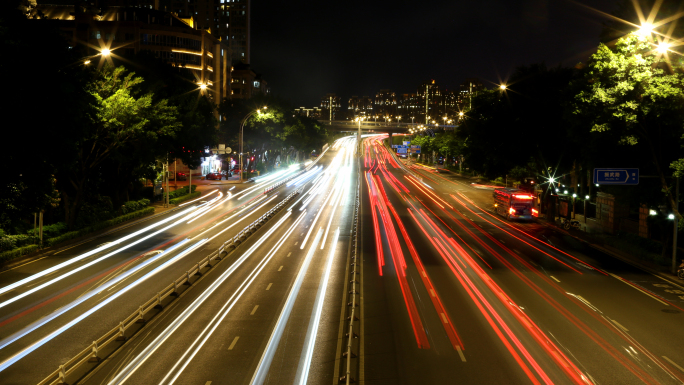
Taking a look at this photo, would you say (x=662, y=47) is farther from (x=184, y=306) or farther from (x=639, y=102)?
(x=184, y=306)

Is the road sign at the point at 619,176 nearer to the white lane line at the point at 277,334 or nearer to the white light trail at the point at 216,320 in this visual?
the white lane line at the point at 277,334

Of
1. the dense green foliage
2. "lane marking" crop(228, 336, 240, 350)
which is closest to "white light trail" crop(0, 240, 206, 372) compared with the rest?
"lane marking" crop(228, 336, 240, 350)

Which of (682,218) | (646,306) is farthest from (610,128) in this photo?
(646,306)

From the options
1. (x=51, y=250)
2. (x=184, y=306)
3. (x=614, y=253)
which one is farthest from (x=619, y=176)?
(x=51, y=250)

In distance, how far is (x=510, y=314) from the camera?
60.5ft

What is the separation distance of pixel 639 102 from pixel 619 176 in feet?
13.7

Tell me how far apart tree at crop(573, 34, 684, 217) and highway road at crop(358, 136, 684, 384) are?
6643 millimetres

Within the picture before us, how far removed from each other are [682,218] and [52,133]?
29.2 meters

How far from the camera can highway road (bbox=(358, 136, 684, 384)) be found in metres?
13.7

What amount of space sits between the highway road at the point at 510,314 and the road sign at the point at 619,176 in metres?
4.59

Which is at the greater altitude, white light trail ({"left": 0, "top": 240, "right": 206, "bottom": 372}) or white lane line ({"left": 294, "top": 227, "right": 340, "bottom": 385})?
white lane line ({"left": 294, "top": 227, "right": 340, "bottom": 385})

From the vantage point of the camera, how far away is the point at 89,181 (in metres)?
41.7

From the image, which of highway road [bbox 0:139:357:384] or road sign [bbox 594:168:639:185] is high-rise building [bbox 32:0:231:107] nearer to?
highway road [bbox 0:139:357:384]

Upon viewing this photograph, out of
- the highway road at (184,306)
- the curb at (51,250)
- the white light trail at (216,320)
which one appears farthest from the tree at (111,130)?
the white light trail at (216,320)
